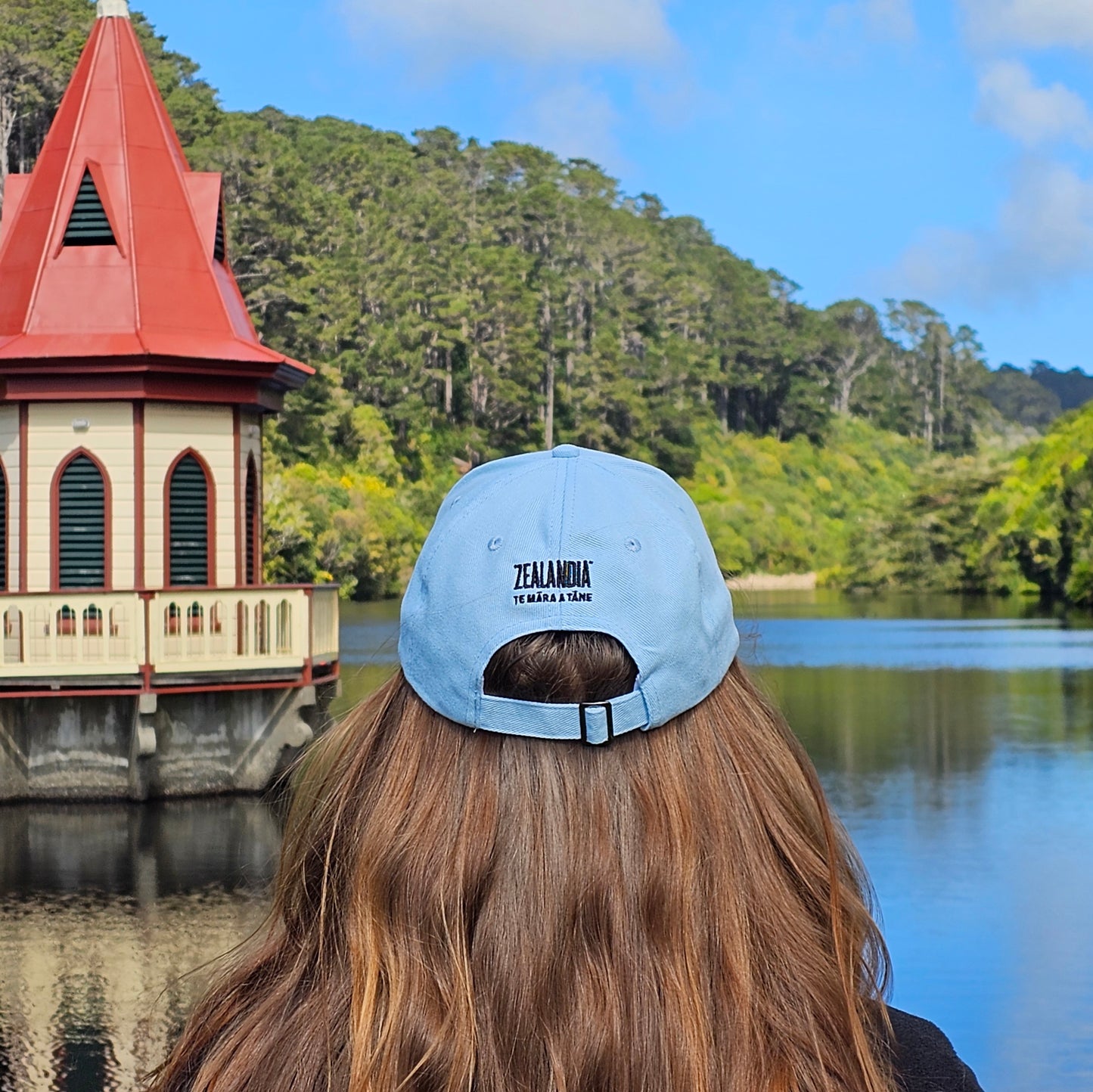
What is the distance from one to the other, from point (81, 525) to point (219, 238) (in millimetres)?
4308

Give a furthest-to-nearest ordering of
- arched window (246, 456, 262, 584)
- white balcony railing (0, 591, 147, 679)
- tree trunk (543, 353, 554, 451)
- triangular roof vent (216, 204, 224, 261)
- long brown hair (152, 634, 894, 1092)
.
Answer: tree trunk (543, 353, 554, 451) < triangular roof vent (216, 204, 224, 261) < arched window (246, 456, 262, 584) < white balcony railing (0, 591, 147, 679) < long brown hair (152, 634, 894, 1092)

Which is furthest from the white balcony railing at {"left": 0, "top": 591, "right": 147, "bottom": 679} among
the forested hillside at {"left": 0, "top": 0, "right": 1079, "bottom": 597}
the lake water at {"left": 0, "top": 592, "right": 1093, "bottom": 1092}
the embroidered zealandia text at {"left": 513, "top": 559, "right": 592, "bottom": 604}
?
the forested hillside at {"left": 0, "top": 0, "right": 1079, "bottom": 597}

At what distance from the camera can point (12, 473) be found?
1702cm

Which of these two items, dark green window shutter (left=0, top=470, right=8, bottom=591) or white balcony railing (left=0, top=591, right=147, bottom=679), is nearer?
white balcony railing (left=0, top=591, right=147, bottom=679)

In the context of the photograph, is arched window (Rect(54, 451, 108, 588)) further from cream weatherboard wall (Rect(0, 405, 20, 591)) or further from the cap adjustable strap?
the cap adjustable strap

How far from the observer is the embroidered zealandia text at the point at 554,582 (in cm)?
154

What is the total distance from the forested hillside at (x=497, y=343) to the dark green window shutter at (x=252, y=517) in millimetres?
23792

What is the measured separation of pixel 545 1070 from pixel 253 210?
5774 cm

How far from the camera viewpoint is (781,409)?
10338cm

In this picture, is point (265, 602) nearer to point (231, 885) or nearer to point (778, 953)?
point (231, 885)

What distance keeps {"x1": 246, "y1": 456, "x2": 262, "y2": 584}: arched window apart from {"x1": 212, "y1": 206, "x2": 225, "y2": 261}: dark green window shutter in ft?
8.79

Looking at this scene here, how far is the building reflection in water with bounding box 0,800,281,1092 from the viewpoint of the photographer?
8.93 m

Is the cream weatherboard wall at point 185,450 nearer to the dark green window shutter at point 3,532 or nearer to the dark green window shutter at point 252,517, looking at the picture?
the dark green window shutter at point 252,517

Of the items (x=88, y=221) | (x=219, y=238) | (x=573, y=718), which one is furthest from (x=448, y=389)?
(x=573, y=718)
